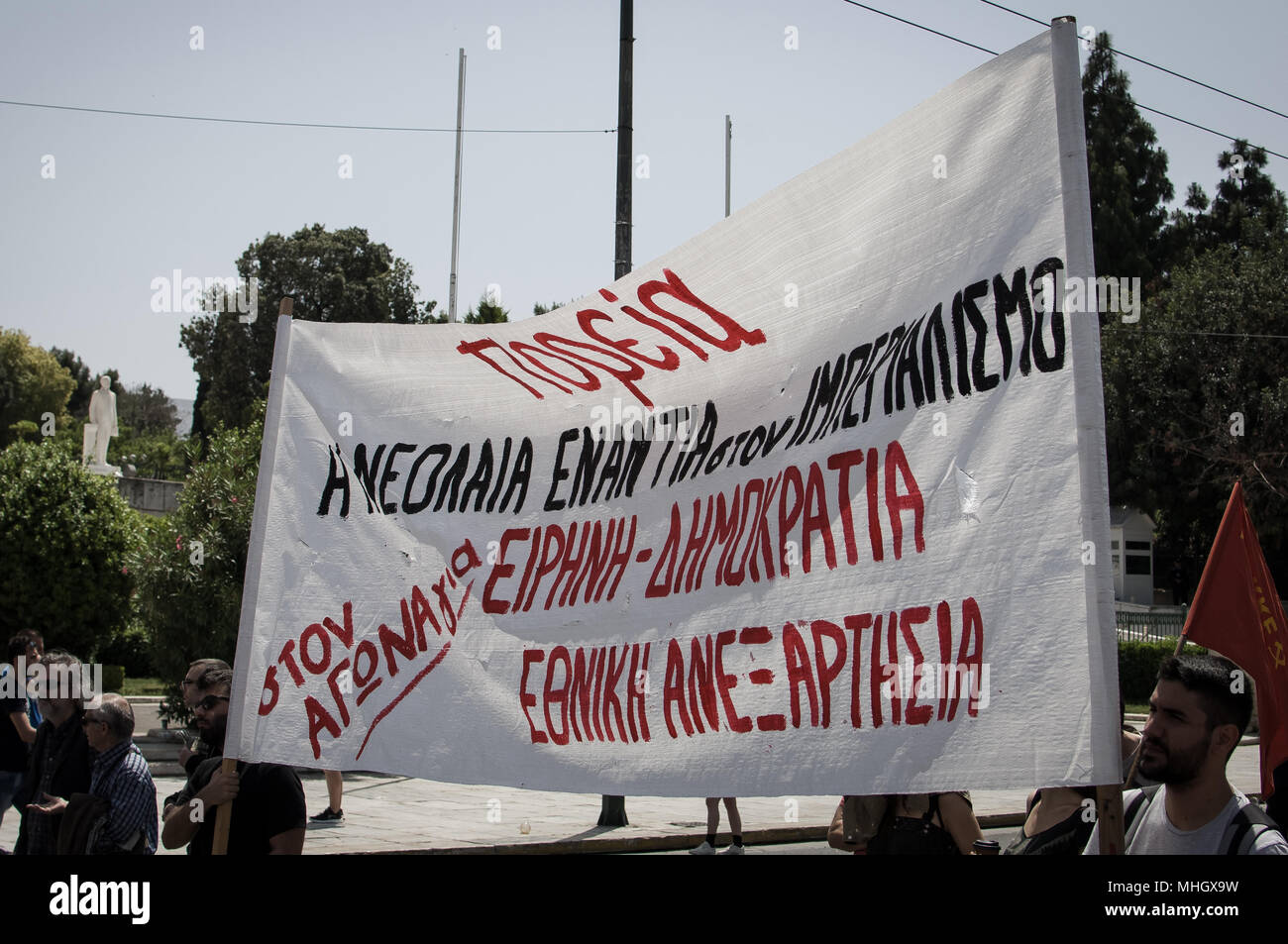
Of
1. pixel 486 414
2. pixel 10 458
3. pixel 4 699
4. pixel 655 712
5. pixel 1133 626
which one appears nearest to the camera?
pixel 655 712

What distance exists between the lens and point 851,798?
462 centimetres

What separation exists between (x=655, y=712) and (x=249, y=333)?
194 feet

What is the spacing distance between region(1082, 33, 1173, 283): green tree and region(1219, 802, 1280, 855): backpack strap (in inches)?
1897

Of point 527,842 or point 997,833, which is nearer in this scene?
point 527,842

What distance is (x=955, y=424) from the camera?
302 cm

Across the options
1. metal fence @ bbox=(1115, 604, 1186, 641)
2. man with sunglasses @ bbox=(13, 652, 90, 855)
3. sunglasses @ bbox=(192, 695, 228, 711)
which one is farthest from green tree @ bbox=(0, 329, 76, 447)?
sunglasses @ bbox=(192, 695, 228, 711)

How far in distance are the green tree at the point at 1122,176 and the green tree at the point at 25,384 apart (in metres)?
54.6

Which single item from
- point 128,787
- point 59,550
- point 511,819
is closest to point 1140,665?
point 511,819

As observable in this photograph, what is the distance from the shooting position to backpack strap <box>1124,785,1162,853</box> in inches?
127

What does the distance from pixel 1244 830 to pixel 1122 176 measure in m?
50.4

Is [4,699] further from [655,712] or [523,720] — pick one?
[655,712]

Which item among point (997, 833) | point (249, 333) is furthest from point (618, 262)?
point (249, 333)

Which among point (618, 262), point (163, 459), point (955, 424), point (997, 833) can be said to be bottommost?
point (997, 833)

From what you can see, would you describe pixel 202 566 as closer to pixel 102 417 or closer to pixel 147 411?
pixel 102 417
